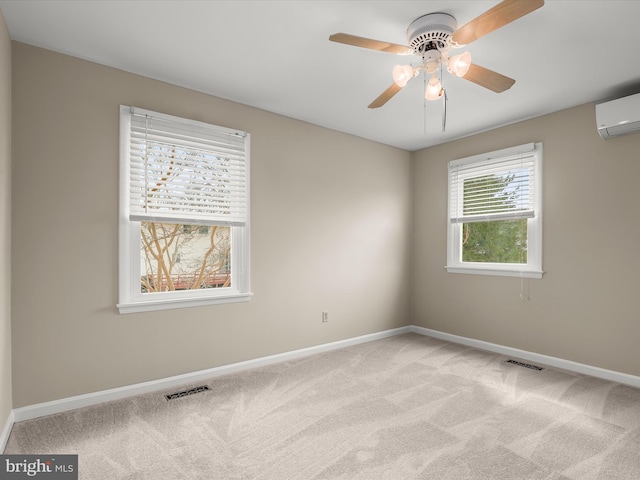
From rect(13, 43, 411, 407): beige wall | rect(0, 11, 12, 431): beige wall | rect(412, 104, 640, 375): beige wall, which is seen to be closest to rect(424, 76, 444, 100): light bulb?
rect(13, 43, 411, 407): beige wall

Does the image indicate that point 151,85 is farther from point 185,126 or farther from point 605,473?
point 605,473

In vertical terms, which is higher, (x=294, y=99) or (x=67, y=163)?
(x=294, y=99)

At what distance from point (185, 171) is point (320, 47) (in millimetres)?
1479

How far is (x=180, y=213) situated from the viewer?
2998 mm

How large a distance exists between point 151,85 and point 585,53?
10.4ft

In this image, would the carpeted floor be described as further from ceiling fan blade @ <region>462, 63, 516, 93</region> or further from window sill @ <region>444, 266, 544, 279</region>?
ceiling fan blade @ <region>462, 63, 516, 93</region>

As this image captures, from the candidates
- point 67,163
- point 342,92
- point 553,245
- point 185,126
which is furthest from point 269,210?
point 553,245

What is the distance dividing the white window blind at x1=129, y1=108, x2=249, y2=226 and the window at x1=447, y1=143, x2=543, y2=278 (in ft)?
8.53

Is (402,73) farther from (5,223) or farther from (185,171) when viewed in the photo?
(5,223)

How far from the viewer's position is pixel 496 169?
400 centimetres

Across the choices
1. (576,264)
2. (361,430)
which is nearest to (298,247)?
(361,430)

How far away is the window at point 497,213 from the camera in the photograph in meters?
3.69

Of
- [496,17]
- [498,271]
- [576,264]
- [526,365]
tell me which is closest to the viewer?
[496,17]

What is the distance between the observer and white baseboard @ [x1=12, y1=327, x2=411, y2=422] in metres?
2.41
